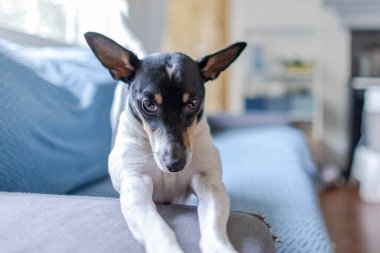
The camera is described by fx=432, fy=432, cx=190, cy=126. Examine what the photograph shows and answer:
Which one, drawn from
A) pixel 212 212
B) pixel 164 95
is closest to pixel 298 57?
pixel 164 95

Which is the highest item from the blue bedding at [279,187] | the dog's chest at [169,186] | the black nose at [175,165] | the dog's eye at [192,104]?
the dog's eye at [192,104]

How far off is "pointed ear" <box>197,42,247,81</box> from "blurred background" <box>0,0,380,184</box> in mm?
2302

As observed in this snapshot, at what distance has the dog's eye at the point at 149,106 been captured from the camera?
861 mm

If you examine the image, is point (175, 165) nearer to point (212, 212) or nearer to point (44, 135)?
point (212, 212)

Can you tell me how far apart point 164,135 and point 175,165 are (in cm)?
7

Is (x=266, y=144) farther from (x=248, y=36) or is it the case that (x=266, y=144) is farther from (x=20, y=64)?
(x=248, y=36)

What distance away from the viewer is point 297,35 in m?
3.73

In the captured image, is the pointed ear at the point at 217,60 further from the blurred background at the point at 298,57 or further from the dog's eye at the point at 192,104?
the blurred background at the point at 298,57

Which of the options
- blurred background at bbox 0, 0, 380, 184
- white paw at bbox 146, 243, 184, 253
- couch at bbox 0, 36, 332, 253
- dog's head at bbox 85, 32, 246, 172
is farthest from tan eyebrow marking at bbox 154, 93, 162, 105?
blurred background at bbox 0, 0, 380, 184

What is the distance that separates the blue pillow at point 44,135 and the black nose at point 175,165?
412mm

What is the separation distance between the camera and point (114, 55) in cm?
94

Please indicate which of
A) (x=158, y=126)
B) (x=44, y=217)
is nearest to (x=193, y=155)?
(x=158, y=126)

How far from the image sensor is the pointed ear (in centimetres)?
97

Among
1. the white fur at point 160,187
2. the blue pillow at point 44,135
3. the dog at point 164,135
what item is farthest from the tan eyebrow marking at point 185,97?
the blue pillow at point 44,135
